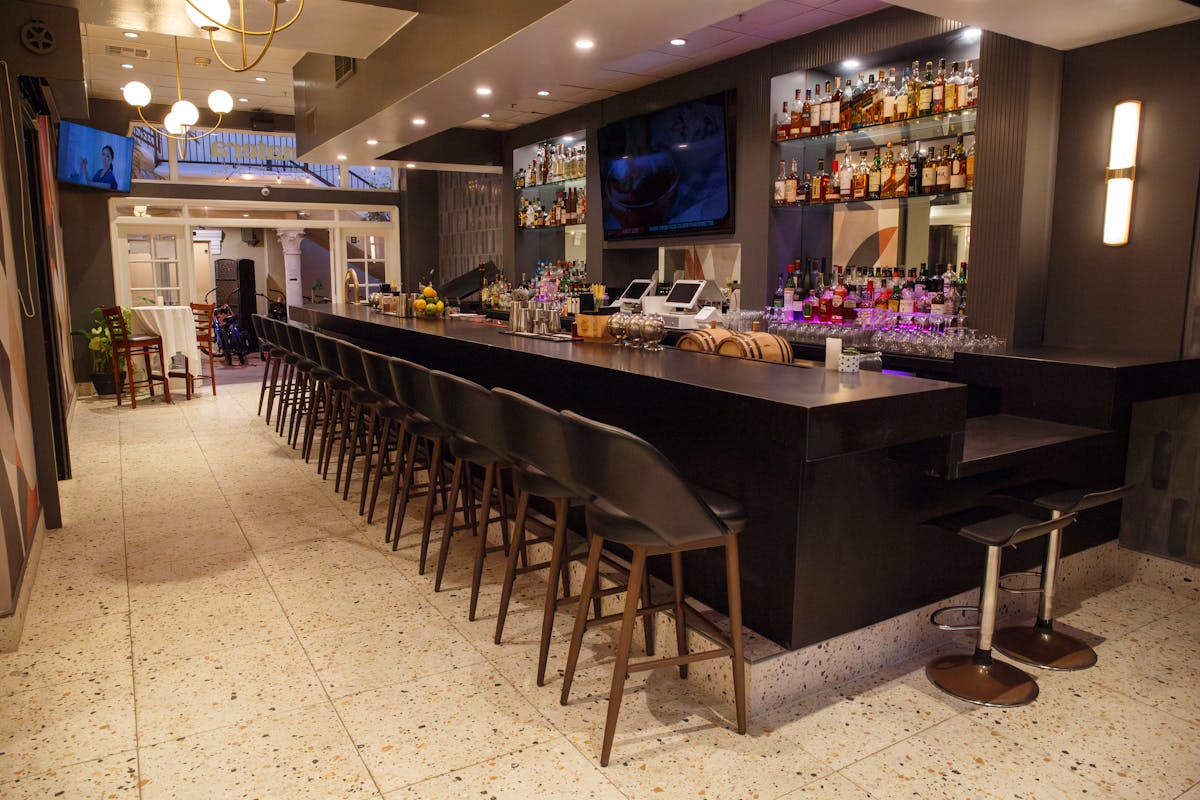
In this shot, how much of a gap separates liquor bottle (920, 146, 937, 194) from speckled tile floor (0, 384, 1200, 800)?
2.32 m

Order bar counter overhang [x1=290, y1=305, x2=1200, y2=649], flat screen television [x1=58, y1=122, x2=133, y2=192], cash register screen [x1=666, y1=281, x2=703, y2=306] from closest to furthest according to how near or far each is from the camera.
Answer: bar counter overhang [x1=290, y1=305, x2=1200, y2=649]
cash register screen [x1=666, y1=281, x2=703, y2=306]
flat screen television [x1=58, y1=122, x2=133, y2=192]

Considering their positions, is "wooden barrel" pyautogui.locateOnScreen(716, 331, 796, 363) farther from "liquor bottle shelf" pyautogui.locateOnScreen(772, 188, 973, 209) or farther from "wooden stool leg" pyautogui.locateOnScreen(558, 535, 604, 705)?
"liquor bottle shelf" pyautogui.locateOnScreen(772, 188, 973, 209)

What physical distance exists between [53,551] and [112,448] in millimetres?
2688

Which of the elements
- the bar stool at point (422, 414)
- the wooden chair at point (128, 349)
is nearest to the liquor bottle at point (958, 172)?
the bar stool at point (422, 414)

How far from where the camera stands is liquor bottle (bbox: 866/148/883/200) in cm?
494

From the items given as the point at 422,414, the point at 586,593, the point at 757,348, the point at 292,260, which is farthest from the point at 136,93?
the point at 292,260

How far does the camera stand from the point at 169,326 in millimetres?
8734

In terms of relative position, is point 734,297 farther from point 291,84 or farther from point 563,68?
point 291,84

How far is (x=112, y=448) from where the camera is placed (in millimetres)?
6449

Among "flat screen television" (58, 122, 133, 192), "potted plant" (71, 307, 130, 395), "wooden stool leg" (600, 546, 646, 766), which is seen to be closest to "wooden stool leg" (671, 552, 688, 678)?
"wooden stool leg" (600, 546, 646, 766)

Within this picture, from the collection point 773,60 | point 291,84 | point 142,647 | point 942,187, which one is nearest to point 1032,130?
point 942,187

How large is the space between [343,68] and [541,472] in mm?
5382

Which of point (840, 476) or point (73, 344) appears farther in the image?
point (73, 344)

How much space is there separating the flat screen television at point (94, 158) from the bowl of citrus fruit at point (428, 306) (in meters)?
5.61
